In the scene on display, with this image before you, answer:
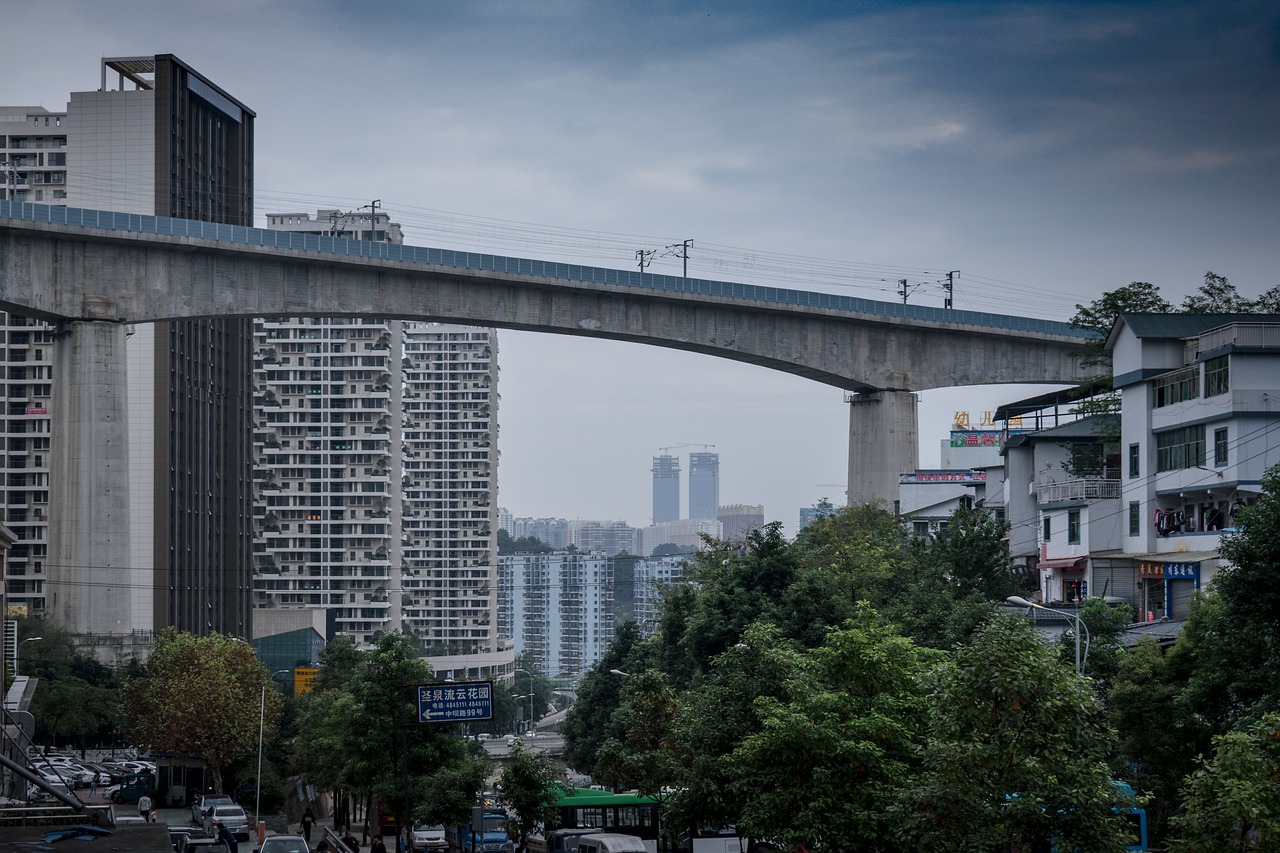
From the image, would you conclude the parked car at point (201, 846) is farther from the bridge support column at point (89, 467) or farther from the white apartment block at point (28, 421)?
the white apartment block at point (28, 421)

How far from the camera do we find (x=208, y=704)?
54.2 meters

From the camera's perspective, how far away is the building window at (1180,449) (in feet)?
143

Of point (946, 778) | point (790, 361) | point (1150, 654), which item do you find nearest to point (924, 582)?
point (1150, 654)

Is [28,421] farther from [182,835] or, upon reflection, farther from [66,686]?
[182,835]

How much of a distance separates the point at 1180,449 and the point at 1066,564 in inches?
296

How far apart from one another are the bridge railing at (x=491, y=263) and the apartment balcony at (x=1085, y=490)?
522 inches

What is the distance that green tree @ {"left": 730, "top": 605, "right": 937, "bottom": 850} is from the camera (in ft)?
75.7

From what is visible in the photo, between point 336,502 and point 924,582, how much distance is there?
102136 mm

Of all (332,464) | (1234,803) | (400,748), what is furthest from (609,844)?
(332,464)

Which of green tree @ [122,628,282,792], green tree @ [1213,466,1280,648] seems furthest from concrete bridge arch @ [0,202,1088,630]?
green tree @ [1213,466,1280,648]

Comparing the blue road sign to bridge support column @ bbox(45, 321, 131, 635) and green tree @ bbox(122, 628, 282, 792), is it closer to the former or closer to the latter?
green tree @ bbox(122, 628, 282, 792)

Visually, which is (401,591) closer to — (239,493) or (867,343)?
(239,493)

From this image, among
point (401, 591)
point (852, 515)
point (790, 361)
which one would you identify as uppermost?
point (790, 361)

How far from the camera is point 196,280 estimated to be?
2156 inches
